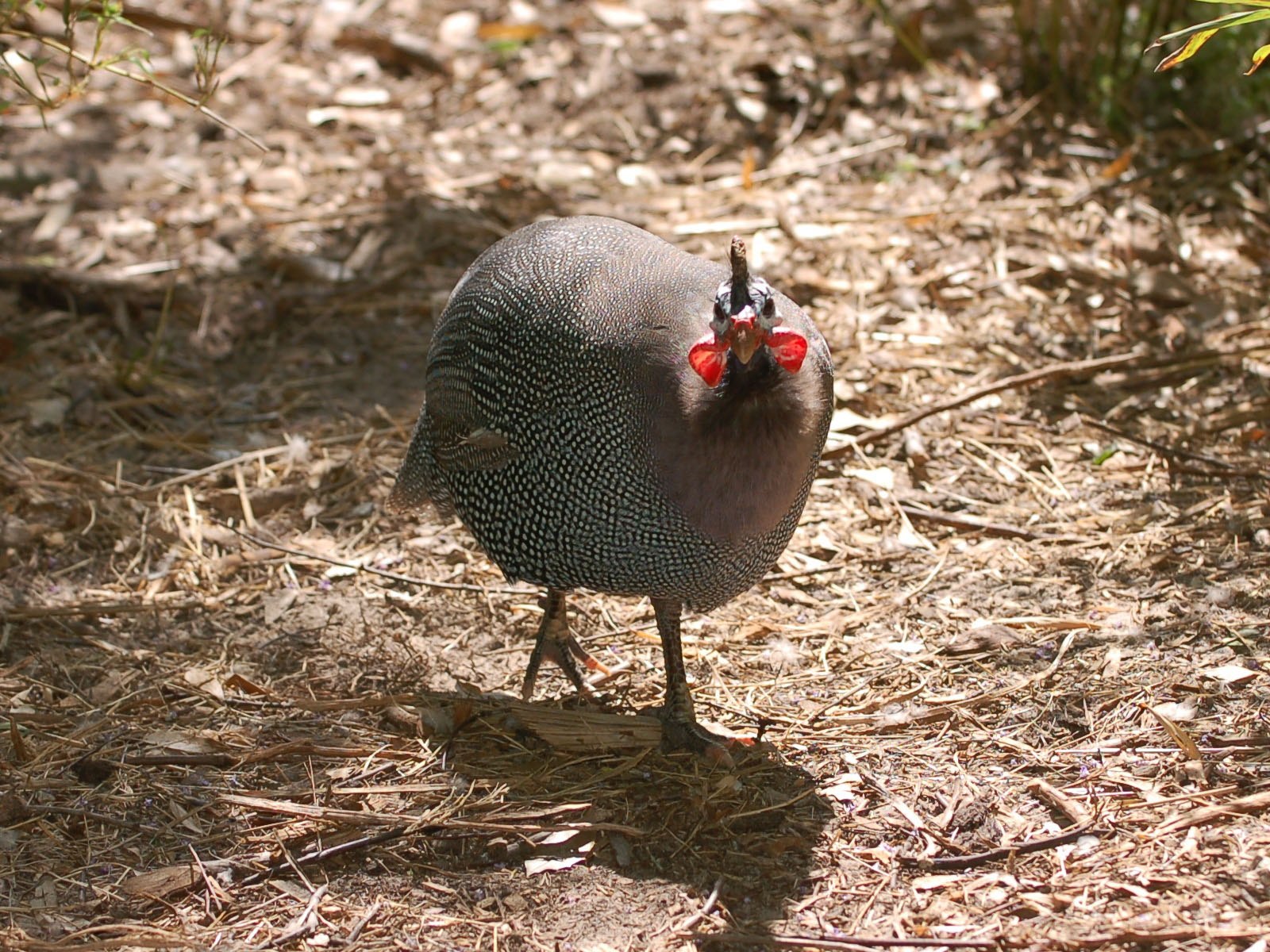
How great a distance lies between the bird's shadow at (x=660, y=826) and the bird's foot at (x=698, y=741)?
0.03m

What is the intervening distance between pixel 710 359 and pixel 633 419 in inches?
Answer: 11.4

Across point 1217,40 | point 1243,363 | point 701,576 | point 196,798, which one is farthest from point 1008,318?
point 196,798

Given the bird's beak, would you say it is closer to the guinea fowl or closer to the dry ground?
the guinea fowl

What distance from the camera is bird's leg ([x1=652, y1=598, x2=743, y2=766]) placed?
3592 mm

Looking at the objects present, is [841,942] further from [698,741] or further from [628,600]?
[628,600]

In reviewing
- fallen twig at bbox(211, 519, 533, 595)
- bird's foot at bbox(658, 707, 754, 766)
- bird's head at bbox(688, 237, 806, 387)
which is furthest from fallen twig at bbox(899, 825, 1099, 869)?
fallen twig at bbox(211, 519, 533, 595)

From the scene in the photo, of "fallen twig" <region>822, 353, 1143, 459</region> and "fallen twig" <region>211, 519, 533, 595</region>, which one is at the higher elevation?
"fallen twig" <region>822, 353, 1143, 459</region>

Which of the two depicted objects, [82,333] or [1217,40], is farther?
[1217,40]

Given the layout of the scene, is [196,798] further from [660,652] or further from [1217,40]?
[1217,40]

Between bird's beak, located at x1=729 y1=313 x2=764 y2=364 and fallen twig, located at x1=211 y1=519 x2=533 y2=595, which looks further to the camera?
fallen twig, located at x1=211 y1=519 x2=533 y2=595

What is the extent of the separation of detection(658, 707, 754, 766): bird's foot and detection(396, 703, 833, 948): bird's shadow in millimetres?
26

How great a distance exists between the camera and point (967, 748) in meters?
3.50

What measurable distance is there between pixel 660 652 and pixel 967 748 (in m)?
1.00

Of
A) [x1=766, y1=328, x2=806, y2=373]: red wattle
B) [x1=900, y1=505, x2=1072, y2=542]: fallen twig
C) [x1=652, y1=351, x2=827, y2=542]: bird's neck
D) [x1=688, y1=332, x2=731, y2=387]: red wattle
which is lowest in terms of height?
[x1=900, y1=505, x2=1072, y2=542]: fallen twig
